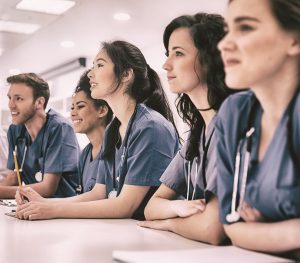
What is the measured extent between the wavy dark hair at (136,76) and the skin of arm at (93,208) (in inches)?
18.1

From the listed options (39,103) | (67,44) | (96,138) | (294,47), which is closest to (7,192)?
(96,138)

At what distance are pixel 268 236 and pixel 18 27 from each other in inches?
194

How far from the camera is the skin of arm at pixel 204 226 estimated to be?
4.23 ft

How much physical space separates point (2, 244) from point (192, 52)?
34.1 inches

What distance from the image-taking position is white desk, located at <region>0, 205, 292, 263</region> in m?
1.03

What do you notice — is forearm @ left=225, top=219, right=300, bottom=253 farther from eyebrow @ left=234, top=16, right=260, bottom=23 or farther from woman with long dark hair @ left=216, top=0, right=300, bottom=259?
eyebrow @ left=234, top=16, right=260, bottom=23

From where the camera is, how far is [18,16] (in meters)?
4.93

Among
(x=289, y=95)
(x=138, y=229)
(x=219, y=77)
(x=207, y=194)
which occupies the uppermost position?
(x=219, y=77)

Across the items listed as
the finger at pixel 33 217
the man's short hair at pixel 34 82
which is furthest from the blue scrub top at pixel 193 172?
the man's short hair at pixel 34 82

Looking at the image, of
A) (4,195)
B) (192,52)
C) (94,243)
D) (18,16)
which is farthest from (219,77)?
(18,16)

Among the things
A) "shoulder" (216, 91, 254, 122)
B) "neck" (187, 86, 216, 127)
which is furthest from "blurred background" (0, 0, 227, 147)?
"shoulder" (216, 91, 254, 122)

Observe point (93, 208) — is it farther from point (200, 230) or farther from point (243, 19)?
point (243, 19)

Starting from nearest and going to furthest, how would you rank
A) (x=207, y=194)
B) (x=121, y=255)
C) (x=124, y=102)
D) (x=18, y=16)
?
(x=121, y=255)
(x=207, y=194)
(x=124, y=102)
(x=18, y=16)

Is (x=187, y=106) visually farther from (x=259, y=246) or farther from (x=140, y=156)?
(x=259, y=246)
